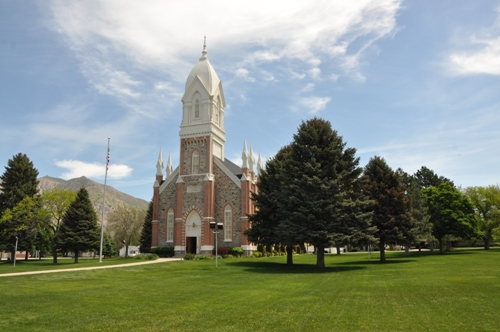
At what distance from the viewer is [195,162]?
46.2m

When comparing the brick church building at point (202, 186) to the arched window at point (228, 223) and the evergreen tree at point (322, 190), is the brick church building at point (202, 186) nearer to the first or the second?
the arched window at point (228, 223)

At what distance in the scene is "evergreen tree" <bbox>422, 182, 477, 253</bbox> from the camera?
48.4 m

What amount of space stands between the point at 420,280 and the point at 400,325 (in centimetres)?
1026

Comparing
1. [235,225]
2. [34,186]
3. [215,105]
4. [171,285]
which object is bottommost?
[171,285]

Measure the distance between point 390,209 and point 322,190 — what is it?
10584mm

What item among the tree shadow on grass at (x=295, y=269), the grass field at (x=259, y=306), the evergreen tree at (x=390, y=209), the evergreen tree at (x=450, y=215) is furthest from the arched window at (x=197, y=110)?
the grass field at (x=259, y=306)

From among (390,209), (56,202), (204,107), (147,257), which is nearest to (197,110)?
(204,107)

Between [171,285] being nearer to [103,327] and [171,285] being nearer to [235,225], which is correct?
[103,327]

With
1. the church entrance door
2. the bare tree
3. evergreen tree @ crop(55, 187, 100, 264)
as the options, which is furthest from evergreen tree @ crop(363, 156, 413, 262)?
the bare tree

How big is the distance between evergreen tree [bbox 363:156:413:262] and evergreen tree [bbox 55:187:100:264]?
29807 mm

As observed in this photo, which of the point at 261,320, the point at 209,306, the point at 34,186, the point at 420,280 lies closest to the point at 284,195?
the point at 420,280

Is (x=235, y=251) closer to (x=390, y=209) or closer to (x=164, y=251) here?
(x=164, y=251)

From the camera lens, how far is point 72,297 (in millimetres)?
13891

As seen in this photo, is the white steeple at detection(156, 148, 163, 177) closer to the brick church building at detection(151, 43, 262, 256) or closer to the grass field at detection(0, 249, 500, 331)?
the brick church building at detection(151, 43, 262, 256)
